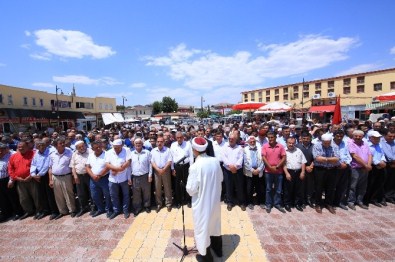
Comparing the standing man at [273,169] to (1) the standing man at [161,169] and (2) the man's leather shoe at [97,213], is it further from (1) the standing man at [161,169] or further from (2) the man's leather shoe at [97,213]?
(2) the man's leather shoe at [97,213]

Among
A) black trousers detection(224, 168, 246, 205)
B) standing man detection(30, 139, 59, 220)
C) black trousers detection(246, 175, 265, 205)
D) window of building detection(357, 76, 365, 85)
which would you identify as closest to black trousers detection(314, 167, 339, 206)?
black trousers detection(246, 175, 265, 205)

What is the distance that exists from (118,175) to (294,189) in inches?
154

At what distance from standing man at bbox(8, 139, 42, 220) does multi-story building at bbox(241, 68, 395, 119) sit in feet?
93.3

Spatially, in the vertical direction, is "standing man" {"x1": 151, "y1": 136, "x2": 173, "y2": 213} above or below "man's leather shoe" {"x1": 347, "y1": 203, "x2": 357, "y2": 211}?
above

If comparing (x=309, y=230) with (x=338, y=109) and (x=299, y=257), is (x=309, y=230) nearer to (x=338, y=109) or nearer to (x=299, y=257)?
(x=299, y=257)

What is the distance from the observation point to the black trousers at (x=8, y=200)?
5.16 metres

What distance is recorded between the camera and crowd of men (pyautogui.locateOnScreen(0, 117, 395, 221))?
5.00 meters

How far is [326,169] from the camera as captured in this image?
4941 millimetres

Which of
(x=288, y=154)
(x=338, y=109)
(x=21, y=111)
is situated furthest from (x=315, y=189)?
(x=21, y=111)

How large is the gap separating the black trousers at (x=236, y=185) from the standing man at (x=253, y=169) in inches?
4.7

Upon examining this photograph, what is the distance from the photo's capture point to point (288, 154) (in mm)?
5051

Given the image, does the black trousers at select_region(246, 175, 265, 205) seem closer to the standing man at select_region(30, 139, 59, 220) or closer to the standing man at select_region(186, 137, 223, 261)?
the standing man at select_region(186, 137, 223, 261)

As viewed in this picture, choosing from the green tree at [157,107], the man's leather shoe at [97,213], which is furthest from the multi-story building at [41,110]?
the green tree at [157,107]

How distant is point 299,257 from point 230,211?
6.25ft
